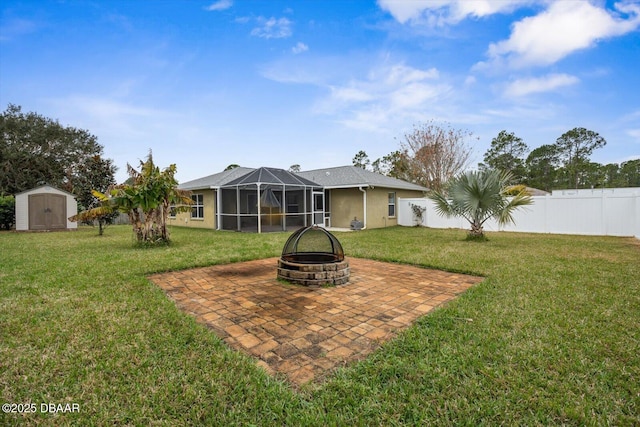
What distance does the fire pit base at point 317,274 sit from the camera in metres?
4.99

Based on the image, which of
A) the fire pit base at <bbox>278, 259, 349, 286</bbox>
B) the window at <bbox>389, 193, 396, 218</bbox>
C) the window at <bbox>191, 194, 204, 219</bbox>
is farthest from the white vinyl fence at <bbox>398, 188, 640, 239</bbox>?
the window at <bbox>191, 194, 204, 219</bbox>

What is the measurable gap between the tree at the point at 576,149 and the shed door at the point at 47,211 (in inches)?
1858

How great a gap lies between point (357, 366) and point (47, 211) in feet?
67.7

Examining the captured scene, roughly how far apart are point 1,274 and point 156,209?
15.1ft

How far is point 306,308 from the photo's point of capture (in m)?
3.98

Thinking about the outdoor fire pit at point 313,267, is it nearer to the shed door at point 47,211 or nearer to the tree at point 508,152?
the shed door at point 47,211

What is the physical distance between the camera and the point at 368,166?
42.2 meters

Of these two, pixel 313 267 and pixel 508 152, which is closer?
pixel 313 267

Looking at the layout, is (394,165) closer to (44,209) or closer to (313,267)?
(44,209)

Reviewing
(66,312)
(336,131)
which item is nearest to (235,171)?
(336,131)

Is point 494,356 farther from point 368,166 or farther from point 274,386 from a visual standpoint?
point 368,166

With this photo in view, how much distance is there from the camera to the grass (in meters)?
1.98

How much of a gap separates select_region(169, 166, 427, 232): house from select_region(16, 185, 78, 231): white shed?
6112 millimetres

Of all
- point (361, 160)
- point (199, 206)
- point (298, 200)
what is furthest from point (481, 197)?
point (361, 160)
